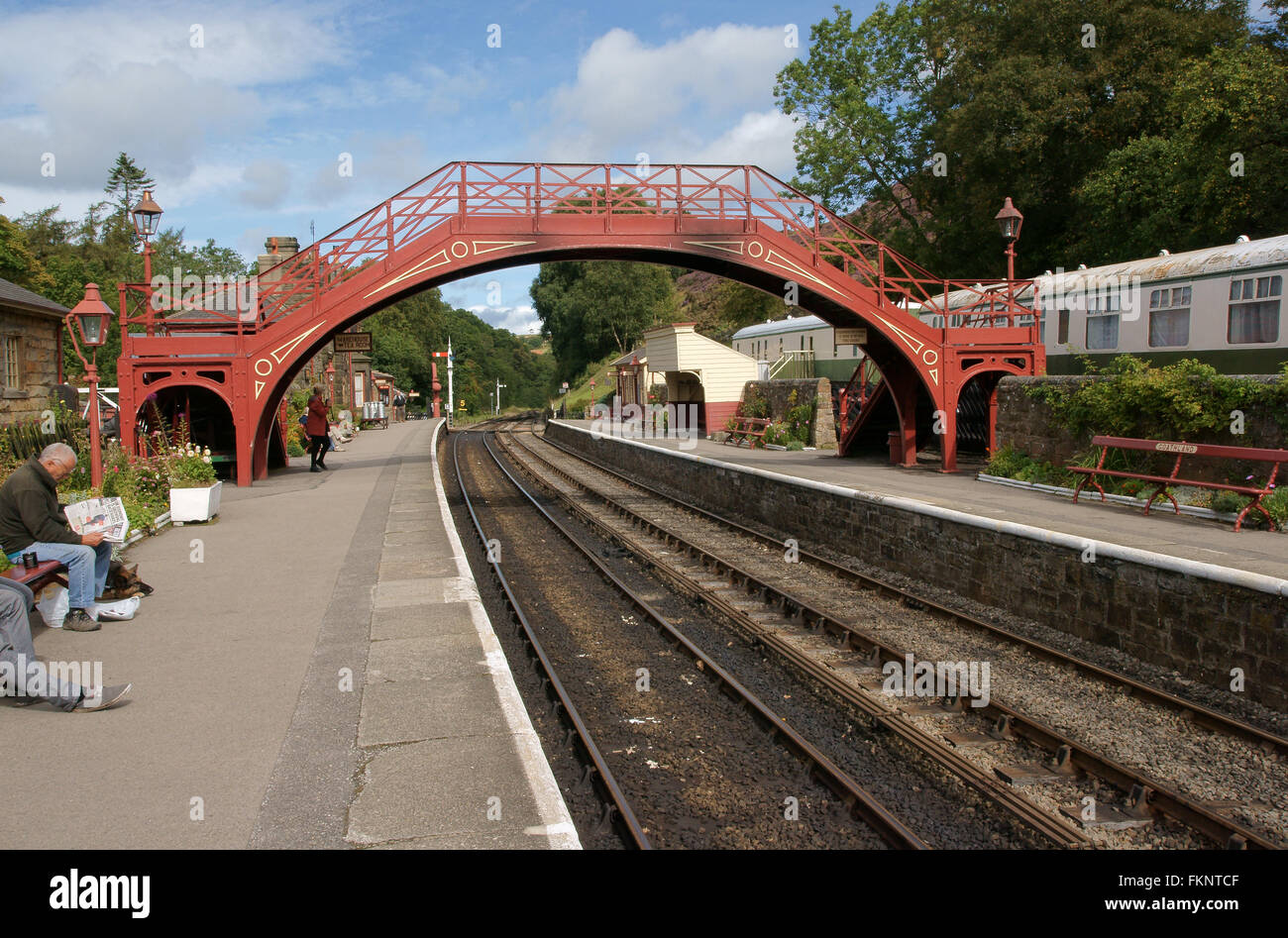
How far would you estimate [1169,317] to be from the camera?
18109mm

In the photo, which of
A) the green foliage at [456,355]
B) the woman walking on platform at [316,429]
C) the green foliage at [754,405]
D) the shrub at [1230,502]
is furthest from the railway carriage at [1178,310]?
the green foliage at [456,355]

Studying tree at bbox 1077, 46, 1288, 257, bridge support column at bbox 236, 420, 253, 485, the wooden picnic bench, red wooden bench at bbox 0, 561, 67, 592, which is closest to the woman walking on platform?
bridge support column at bbox 236, 420, 253, 485

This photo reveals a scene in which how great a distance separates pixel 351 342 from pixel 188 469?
608cm

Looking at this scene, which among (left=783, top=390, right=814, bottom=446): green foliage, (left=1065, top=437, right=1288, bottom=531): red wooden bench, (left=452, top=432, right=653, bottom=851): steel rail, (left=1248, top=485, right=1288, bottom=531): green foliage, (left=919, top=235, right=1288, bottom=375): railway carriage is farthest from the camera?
(left=783, top=390, right=814, bottom=446): green foliage

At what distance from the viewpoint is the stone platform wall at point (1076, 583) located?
739cm

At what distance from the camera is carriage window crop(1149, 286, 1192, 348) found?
58.0ft

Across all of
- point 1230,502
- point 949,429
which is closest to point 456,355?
point 949,429

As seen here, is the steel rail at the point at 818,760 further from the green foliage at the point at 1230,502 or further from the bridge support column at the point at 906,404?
the bridge support column at the point at 906,404

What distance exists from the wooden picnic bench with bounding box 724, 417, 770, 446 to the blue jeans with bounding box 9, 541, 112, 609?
2320cm

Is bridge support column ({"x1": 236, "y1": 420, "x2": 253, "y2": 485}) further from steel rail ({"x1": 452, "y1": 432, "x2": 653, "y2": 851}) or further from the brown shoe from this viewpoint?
the brown shoe

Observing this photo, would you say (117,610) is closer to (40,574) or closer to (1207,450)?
(40,574)

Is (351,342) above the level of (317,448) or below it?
above

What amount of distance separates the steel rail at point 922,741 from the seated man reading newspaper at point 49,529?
611 centimetres

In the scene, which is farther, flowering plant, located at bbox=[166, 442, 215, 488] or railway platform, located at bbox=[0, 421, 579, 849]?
flowering plant, located at bbox=[166, 442, 215, 488]
